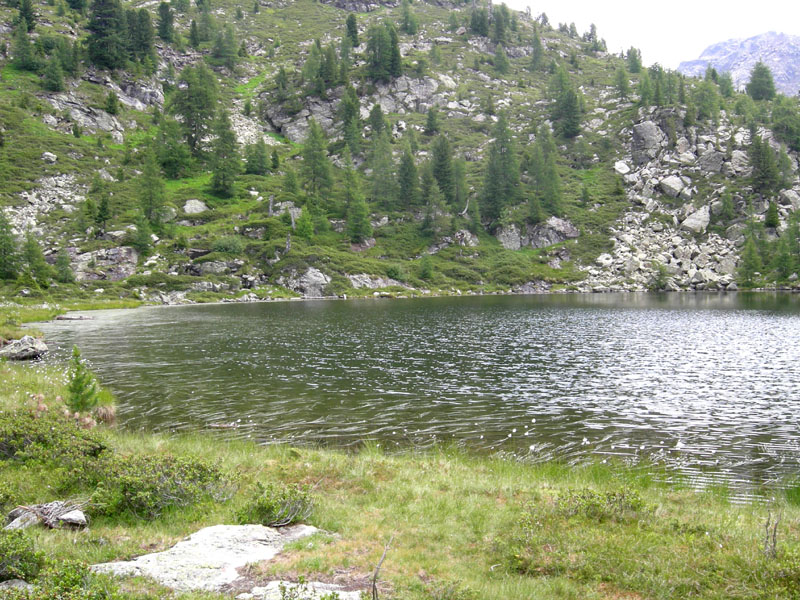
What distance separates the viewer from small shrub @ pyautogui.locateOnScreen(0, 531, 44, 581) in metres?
7.23

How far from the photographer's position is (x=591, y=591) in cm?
823

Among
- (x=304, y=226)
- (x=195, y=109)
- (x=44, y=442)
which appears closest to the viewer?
(x=44, y=442)

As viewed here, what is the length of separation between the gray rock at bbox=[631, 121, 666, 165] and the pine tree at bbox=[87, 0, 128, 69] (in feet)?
635

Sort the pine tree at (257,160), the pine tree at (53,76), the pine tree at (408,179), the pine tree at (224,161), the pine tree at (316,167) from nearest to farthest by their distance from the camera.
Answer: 1. the pine tree at (224,161)
2. the pine tree at (316,167)
3. the pine tree at (53,76)
4. the pine tree at (408,179)
5. the pine tree at (257,160)

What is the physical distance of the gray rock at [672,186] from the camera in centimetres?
14175

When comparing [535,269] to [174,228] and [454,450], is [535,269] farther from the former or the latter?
[454,450]

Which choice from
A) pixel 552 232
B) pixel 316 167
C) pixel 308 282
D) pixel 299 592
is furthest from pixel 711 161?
pixel 299 592

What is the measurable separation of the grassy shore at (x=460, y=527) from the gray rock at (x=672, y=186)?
154 metres

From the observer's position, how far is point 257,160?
484 feet

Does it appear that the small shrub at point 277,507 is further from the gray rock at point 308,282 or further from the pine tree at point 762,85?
the pine tree at point 762,85

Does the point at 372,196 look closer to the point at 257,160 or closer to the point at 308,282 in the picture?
the point at 257,160

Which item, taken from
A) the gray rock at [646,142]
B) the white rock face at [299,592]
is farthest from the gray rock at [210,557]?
the gray rock at [646,142]

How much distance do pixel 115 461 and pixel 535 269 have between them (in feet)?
422

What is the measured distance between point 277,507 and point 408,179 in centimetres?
14317
